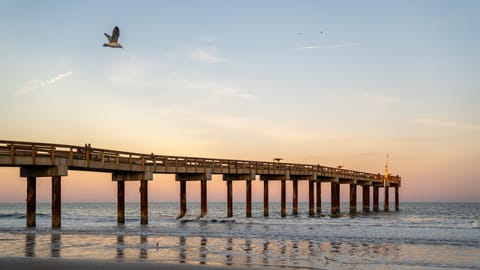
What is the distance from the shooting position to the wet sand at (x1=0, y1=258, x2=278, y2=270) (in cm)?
1638

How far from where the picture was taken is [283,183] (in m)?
57.3

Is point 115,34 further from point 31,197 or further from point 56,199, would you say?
point 31,197

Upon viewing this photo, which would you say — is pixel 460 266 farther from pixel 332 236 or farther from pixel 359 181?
pixel 359 181

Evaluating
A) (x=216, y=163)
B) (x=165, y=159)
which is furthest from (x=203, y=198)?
(x=165, y=159)

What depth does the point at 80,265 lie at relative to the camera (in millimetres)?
16828

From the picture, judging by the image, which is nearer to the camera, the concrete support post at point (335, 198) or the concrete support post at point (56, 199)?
the concrete support post at point (56, 199)

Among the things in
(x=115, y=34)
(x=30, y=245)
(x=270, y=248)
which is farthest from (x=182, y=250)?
(x=115, y=34)

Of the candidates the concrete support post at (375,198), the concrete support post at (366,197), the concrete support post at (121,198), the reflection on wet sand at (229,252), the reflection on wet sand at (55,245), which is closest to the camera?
the reflection on wet sand at (229,252)

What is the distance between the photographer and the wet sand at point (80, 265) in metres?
16.4

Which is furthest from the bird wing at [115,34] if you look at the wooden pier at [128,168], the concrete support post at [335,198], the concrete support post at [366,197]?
the concrete support post at [366,197]

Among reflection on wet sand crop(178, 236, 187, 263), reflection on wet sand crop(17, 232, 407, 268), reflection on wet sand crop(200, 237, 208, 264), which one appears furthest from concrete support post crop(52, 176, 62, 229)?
reflection on wet sand crop(200, 237, 208, 264)

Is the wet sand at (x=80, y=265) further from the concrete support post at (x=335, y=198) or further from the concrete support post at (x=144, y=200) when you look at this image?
the concrete support post at (x=335, y=198)

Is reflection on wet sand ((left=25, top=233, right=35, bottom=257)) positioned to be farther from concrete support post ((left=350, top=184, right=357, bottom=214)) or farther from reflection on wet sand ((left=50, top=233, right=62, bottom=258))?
concrete support post ((left=350, top=184, right=357, bottom=214))

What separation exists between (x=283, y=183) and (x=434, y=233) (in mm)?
26787
